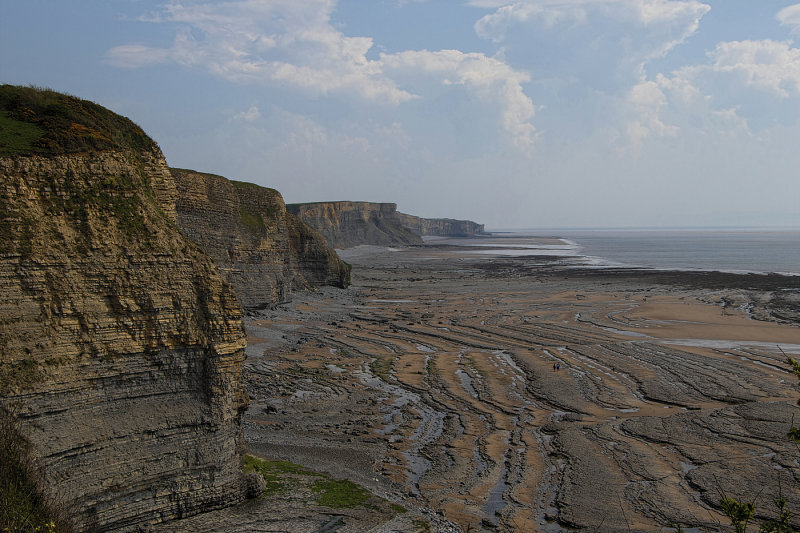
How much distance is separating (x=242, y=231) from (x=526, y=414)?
99.3ft

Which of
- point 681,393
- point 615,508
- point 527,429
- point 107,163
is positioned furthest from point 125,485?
point 681,393

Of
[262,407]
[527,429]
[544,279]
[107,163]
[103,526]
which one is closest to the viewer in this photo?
[103,526]

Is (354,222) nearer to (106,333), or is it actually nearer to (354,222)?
(354,222)

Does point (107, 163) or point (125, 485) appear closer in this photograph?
point (125, 485)

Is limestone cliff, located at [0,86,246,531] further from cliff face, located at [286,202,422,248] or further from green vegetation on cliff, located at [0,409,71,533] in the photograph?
cliff face, located at [286,202,422,248]

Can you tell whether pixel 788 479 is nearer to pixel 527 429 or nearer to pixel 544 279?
pixel 527 429

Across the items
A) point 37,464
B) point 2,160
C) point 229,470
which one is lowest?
point 229,470

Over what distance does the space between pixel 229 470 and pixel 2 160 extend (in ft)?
31.8

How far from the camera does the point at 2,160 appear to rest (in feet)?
45.1

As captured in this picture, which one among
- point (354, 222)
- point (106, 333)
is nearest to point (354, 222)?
point (354, 222)

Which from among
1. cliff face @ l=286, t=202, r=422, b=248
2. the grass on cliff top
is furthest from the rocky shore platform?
cliff face @ l=286, t=202, r=422, b=248

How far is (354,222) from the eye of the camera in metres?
169

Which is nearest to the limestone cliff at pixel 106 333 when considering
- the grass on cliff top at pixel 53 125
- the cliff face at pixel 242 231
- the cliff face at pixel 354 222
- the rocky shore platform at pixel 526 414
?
the grass on cliff top at pixel 53 125

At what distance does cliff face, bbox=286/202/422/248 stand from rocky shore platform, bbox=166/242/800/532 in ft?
279
